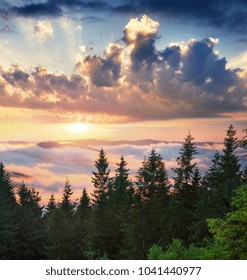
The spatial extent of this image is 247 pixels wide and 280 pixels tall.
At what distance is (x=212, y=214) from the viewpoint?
25.2m

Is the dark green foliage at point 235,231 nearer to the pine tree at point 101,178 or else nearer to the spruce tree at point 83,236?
the spruce tree at point 83,236

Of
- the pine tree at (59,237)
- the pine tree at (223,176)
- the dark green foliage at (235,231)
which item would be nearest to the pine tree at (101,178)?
the pine tree at (59,237)

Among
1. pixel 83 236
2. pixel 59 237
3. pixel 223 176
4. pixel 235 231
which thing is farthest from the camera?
pixel 83 236

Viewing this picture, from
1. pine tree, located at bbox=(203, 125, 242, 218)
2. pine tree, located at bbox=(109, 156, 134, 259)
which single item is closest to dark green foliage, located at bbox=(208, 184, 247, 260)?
pine tree, located at bbox=(203, 125, 242, 218)

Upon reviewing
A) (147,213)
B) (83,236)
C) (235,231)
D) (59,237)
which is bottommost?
(83,236)

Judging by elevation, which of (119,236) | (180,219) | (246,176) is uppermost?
(246,176)

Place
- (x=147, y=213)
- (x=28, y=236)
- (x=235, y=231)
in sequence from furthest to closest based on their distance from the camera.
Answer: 1. (x=28, y=236)
2. (x=147, y=213)
3. (x=235, y=231)

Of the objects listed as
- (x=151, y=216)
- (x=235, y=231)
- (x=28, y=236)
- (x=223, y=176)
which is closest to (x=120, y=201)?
(x=28, y=236)

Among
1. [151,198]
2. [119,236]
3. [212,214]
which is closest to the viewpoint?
[212,214]

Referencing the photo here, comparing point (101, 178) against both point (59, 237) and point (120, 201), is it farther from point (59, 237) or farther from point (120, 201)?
point (59, 237)

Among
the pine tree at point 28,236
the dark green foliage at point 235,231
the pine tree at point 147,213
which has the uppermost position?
the dark green foliage at point 235,231
